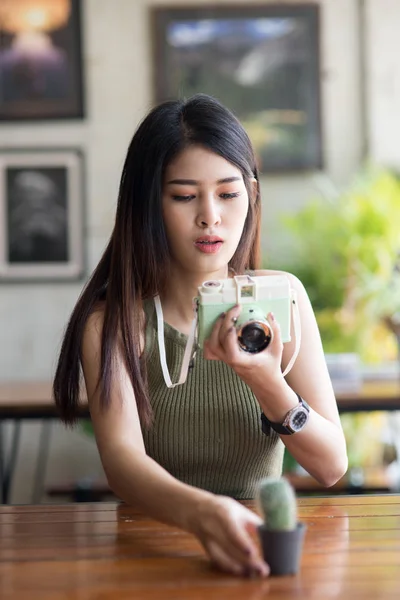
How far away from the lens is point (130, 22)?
4305mm

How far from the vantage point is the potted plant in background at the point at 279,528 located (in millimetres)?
1102

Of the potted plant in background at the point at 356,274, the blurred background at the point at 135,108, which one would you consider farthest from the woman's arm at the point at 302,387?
the blurred background at the point at 135,108

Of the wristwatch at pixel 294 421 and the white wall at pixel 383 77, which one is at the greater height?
the white wall at pixel 383 77

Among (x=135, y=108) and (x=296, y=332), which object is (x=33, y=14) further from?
(x=296, y=332)

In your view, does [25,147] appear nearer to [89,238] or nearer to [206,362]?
[89,238]

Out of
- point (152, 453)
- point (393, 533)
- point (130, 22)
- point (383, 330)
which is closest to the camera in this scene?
point (393, 533)

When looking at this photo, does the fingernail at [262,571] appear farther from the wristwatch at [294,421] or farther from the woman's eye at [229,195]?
the woman's eye at [229,195]

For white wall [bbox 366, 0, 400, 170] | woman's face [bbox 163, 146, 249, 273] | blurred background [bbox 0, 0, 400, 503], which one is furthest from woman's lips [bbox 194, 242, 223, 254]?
white wall [bbox 366, 0, 400, 170]

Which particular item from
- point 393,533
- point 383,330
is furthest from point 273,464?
point 383,330

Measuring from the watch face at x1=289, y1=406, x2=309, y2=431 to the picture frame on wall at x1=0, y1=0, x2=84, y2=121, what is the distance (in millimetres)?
3056

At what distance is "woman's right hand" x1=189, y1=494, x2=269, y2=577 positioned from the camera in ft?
3.70

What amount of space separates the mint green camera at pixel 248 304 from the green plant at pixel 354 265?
231 centimetres

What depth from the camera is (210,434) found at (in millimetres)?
1687

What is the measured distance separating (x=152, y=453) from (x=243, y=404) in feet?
0.59
